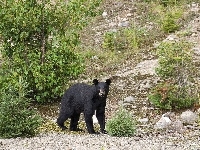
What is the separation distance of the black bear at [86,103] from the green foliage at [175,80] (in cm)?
278

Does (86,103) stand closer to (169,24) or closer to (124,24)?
(169,24)

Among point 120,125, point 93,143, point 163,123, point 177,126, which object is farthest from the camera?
point 163,123

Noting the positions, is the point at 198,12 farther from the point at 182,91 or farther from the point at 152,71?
the point at 182,91

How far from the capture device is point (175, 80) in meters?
15.9

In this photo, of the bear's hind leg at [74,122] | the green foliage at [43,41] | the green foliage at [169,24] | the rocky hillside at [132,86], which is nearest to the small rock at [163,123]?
the rocky hillside at [132,86]

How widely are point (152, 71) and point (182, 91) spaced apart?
9.19ft

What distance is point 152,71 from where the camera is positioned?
18.3 metres

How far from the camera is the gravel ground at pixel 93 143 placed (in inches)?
419

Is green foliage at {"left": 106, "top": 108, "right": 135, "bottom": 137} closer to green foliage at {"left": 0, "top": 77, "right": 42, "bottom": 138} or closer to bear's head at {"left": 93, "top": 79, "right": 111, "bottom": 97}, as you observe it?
bear's head at {"left": 93, "top": 79, "right": 111, "bottom": 97}

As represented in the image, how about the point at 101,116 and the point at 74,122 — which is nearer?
the point at 101,116

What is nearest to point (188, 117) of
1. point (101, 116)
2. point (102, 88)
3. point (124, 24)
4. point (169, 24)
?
point (101, 116)

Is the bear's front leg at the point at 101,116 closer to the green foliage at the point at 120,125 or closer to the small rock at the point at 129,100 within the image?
the green foliage at the point at 120,125

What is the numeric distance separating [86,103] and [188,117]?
3163 millimetres

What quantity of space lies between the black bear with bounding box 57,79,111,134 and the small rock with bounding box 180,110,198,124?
8.67 feet
